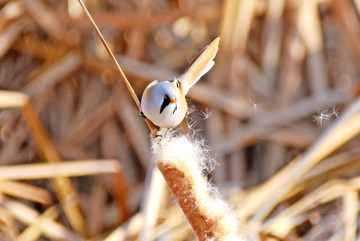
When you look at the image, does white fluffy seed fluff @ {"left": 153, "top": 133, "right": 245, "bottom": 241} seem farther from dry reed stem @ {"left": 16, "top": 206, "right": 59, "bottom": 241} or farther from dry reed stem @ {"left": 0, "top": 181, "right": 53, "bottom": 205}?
dry reed stem @ {"left": 0, "top": 181, "right": 53, "bottom": 205}

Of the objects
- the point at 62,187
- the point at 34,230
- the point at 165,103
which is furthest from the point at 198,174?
the point at 62,187

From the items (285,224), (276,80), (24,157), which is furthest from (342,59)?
(24,157)

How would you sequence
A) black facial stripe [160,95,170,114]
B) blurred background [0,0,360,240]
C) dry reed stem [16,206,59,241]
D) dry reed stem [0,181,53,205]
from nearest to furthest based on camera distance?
black facial stripe [160,95,170,114], dry reed stem [16,206,59,241], dry reed stem [0,181,53,205], blurred background [0,0,360,240]

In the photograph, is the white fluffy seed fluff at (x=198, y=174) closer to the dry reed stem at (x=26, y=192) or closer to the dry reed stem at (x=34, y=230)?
the dry reed stem at (x=34, y=230)

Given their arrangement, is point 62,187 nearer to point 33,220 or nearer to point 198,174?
point 33,220

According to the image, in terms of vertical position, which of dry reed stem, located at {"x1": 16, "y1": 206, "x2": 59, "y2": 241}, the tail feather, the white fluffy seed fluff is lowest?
the white fluffy seed fluff

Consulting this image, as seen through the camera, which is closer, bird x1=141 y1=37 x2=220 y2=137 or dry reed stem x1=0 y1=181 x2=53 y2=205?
bird x1=141 y1=37 x2=220 y2=137

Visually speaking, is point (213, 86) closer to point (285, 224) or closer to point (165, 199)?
point (165, 199)

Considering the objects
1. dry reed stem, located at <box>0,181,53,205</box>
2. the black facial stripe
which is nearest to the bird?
the black facial stripe
